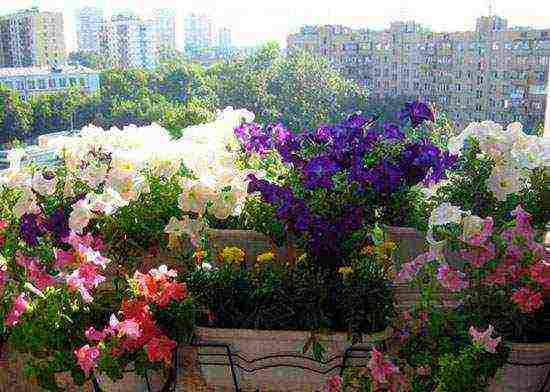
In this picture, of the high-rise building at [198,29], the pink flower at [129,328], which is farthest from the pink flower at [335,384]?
the high-rise building at [198,29]

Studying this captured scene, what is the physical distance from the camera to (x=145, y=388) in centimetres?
103

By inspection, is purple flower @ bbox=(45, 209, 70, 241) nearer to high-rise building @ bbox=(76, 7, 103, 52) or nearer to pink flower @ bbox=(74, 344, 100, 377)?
pink flower @ bbox=(74, 344, 100, 377)

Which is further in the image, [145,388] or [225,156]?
[225,156]

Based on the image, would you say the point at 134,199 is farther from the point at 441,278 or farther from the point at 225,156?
the point at 441,278

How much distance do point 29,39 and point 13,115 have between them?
18.3 metres

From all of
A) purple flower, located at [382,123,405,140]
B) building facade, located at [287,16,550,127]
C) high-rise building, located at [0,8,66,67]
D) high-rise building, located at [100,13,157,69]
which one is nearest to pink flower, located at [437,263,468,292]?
purple flower, located at [382,123,405,140]

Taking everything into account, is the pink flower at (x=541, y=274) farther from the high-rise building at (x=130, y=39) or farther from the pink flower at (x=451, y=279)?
the high-rise building at (x=130, y=39)

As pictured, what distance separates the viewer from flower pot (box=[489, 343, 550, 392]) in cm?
91

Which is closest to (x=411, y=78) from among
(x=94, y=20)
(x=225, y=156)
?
(x=225, y=156)

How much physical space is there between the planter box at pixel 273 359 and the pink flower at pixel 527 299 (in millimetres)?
231

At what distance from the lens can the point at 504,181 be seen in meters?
1.16

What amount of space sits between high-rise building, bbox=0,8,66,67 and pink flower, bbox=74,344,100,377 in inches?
920

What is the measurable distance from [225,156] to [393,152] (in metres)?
0.36

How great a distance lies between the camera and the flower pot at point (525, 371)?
3.00ft
